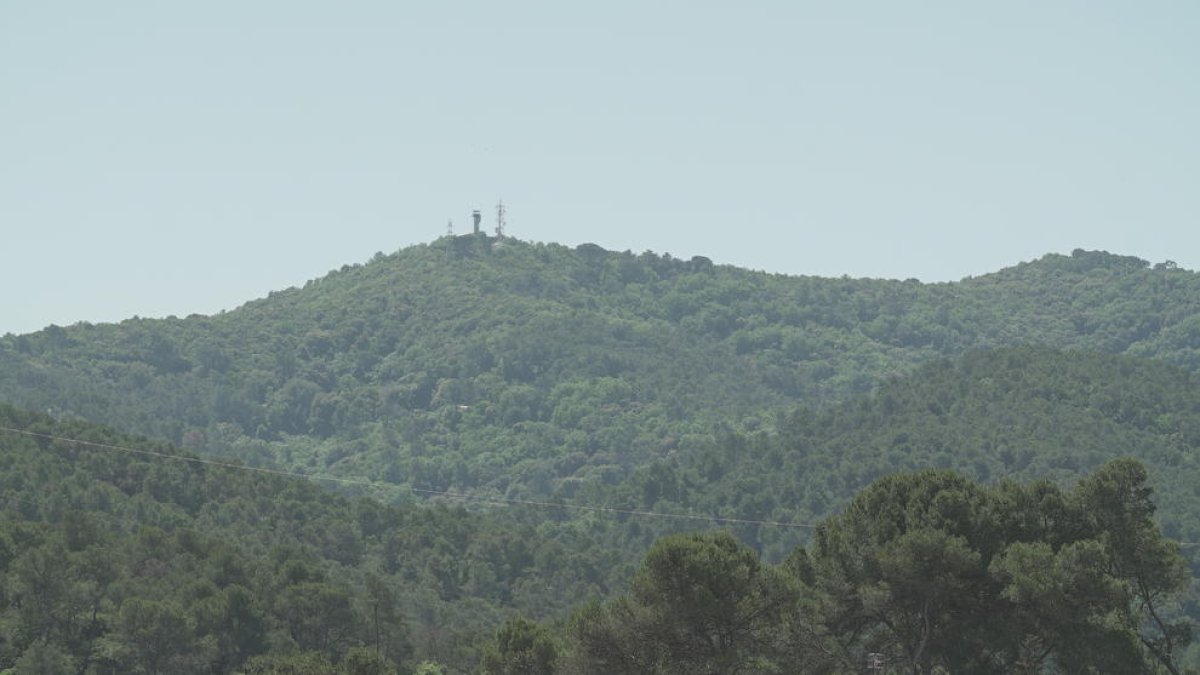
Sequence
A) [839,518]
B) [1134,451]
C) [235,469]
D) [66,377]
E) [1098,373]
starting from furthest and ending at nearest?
[66,377]
[1098,373]
[1134,451]
[235,469]
[839,518]

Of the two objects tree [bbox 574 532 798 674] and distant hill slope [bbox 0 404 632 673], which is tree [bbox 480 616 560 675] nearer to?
A: tree [bbox 574 532 798 674]

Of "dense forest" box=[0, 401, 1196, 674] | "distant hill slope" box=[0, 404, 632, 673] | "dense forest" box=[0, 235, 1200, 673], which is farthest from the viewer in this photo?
"distant hill slope" box=[0, 404, 632, 673]

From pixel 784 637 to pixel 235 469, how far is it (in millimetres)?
73817

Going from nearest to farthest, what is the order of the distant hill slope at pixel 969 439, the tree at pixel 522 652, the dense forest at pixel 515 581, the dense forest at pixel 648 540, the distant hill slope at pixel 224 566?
the dense forest at pixel 515 581 → the dense forest at pixel 648 540 → the tree at pixel 522 652 → the distant hill slope at pixel 224 566 → the distant hill slope at pixel 969 439

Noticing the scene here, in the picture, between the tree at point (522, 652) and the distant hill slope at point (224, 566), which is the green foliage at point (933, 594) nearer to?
the tree at point (522, 652)

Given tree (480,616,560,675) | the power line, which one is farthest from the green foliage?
the power line

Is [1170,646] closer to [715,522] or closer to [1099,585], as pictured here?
[1099,585]

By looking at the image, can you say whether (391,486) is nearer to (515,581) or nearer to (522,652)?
(515,581)

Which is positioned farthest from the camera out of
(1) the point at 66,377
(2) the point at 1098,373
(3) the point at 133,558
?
(1) the point at 66,377

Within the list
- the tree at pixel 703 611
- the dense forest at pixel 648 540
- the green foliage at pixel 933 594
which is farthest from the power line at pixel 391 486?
the tree at pixel 703 611

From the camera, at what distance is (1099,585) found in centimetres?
4081

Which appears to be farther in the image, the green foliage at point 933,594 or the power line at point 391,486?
the power line at point 391,486

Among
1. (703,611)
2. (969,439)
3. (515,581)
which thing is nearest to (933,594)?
(703,611)

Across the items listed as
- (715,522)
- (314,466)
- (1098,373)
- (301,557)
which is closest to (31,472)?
(301,557)
